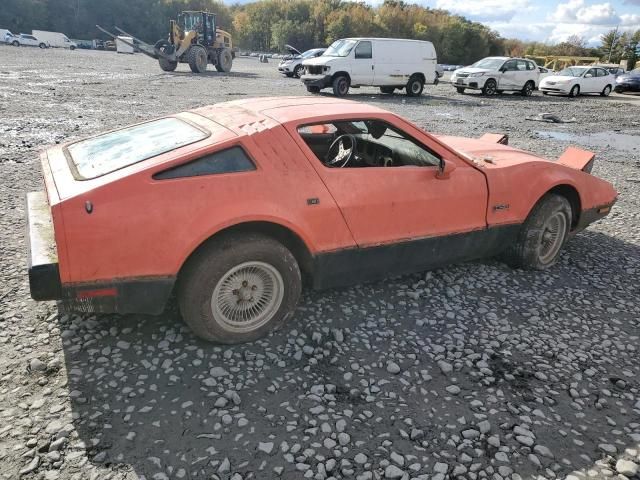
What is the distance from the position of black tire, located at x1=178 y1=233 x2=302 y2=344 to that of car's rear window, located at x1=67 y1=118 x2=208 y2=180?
702mm

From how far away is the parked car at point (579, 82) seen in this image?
20406mm

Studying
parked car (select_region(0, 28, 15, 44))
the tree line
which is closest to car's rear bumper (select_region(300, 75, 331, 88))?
parked car (select_region(0, 28, 15, 44))

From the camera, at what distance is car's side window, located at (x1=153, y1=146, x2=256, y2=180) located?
2604mm

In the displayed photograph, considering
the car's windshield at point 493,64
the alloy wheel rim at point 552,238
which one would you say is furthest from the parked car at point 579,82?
the alloy wheel rim at point 552,238

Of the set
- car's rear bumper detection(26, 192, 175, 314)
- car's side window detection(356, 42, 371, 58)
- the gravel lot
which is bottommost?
the gravel lot

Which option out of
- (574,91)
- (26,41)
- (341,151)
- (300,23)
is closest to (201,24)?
(574,91)

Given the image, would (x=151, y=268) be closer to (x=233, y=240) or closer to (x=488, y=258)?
(x=233, y=240)

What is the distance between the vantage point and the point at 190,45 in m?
24.1

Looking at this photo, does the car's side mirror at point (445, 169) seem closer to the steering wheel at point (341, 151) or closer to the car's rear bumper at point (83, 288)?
the steering wheel at point (341, 151)

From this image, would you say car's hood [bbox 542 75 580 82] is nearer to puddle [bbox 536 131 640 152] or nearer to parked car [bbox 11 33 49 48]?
puddle [bbox 536 131 640 152]

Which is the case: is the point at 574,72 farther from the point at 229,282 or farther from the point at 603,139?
the point at 229,282

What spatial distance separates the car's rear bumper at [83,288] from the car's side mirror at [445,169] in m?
2.00

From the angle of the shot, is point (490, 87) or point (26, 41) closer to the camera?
point (490, 87)

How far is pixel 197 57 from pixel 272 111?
23.3 meters
